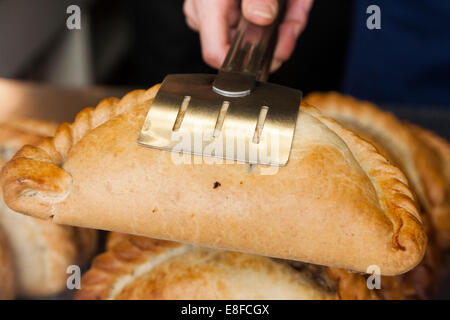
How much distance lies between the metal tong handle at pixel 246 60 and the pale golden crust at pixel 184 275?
0.28 m

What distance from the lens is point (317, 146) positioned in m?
0.62

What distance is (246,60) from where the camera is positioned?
697 millimetres

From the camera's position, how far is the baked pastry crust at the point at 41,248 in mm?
847

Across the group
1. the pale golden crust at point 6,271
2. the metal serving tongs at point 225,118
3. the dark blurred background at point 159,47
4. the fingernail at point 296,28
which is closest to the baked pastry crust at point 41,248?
the pale golden crust at point 6,271

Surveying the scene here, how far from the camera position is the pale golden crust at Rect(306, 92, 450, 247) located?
1.06 metres

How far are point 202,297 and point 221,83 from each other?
1.05 ft

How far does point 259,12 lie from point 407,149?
48cm

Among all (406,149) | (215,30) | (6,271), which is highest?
(215,30)

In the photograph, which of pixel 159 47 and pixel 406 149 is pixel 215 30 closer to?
pixel 406 149

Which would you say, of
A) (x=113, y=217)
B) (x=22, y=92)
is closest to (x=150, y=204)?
(x=113, y=217)

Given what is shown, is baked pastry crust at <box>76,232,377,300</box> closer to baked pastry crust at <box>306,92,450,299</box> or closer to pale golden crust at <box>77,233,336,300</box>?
pale golden crust at <box>77,233,336,300</box>

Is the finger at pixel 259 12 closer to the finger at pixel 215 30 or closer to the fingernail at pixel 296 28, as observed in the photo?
the finger at pixel 215 30

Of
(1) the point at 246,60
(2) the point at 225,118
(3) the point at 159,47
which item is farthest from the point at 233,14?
(3) the point at 159,47

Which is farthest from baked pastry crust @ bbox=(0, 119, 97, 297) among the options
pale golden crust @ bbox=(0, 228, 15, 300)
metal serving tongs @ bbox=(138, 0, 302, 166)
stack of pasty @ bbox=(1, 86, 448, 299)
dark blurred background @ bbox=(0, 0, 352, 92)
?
dark blurred background @ bbox=(0, 0, 352, 92)
